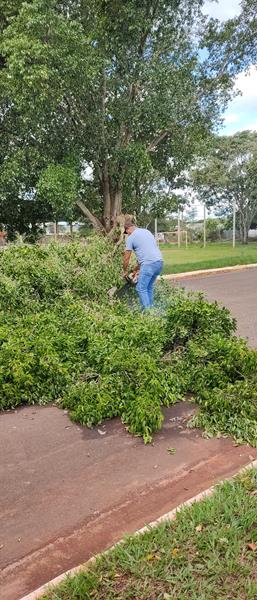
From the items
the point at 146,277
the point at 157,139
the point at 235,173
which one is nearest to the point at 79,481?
the point at 146,277

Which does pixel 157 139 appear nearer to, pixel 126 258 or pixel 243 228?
pixel 126 258

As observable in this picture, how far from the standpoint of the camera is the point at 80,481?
308 centimetres

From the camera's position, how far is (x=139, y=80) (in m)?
11.2

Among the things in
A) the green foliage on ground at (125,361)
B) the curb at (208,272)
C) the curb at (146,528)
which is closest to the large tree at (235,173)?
the curb at (208,272)

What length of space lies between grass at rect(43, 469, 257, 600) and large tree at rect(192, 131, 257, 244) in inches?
1274

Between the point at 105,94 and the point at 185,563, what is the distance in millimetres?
11070

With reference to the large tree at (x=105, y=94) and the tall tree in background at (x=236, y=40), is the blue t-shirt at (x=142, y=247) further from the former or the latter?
the tall tree in background at (x=236, y=40)

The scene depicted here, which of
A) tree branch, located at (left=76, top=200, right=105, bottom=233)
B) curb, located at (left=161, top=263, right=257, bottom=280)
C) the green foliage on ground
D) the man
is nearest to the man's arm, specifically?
the man

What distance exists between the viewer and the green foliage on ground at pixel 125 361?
3.83 metres

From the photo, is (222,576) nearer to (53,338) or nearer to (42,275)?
(53,338)

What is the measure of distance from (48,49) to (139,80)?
257 centimetres

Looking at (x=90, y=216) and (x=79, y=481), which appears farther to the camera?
(x=90, y=216)

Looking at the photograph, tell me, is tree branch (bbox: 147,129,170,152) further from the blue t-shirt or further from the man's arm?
the man's arm

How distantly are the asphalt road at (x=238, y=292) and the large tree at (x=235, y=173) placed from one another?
20128 millimetres
